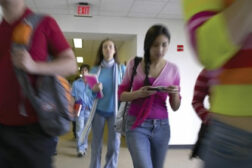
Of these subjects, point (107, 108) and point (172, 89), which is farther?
point (107, 108)

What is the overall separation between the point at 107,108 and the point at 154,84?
1.35 meters

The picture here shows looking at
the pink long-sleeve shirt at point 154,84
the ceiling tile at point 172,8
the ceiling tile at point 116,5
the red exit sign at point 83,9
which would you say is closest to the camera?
the pink long-sleeve shirt at point 154,84

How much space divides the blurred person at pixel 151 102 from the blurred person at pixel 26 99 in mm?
990

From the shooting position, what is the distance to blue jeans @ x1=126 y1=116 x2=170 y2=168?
6.90ft

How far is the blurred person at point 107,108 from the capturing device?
3492 millimetres

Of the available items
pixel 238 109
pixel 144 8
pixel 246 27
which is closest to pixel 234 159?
pixel 238 109

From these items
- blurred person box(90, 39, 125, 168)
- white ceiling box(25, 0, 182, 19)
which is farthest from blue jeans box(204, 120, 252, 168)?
white ceiling box(25, 0, 182, 19)

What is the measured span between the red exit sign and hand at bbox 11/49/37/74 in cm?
491

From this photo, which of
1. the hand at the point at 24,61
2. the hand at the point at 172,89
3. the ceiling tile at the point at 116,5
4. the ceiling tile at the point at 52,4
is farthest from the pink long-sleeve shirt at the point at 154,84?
the ceiling tile at the point at 52,4

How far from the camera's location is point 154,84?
2.28 m

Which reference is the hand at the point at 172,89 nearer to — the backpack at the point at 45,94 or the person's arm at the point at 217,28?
the backpack at the point at 45,94

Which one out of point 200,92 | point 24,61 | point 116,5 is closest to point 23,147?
point 24,61

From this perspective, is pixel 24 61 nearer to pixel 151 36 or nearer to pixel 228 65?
pixel 228 65

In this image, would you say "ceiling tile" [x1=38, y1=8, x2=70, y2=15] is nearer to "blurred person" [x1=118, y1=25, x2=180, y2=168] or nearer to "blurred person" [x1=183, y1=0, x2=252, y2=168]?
"blurred person" [x1=118, y1=25, x2=180, y2=168]
